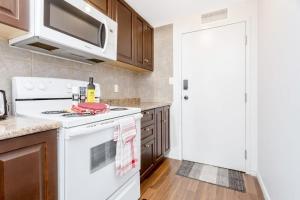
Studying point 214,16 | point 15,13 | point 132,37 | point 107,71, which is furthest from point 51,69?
point 214,16

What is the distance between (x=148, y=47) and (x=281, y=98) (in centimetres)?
190

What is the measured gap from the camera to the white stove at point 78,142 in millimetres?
861

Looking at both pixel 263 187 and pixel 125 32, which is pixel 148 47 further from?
→ pixel 263 187

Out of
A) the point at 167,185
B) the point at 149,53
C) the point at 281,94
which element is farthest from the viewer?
the point at 149,53

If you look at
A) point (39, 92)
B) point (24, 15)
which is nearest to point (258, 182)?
point (39, 92)

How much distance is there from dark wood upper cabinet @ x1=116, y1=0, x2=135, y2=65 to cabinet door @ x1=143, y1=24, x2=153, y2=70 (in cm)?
38

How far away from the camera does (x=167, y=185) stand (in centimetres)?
183

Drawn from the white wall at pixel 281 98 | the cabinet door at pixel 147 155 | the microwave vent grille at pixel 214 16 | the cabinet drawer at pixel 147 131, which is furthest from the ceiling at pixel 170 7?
the cabinet door at pixel 147 155

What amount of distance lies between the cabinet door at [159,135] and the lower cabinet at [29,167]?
1.43 meters

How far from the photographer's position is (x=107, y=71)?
2.14 meters

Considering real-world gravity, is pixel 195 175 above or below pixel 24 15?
below

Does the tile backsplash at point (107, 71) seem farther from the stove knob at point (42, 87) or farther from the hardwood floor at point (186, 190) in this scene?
the hardwood floor at point (186, 190)

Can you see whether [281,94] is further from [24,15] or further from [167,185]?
[24,15]

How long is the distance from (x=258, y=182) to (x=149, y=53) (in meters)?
2.25
